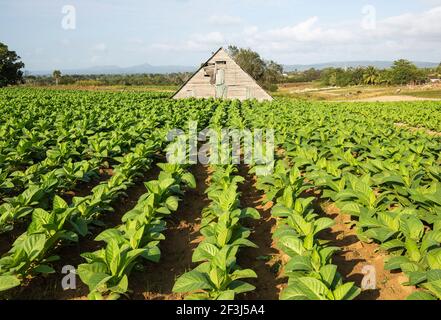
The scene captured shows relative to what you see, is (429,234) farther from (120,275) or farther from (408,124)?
(408,124)

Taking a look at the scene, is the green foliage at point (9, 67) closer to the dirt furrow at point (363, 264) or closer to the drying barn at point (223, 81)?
the drying barn at point (223, 81)

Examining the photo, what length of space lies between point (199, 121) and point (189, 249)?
10.5 meters

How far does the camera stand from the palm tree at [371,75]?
102906 mm

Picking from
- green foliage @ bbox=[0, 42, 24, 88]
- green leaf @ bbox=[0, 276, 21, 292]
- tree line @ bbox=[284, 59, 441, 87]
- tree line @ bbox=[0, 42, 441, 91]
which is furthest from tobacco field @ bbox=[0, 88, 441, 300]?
tree line @ bbox=[284, 59, 441, 87]

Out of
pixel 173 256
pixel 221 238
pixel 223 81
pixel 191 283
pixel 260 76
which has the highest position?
pixel 260 76

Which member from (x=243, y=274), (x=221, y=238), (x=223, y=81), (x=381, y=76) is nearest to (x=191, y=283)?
(x=243, y=274)

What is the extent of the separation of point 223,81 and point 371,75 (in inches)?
3452

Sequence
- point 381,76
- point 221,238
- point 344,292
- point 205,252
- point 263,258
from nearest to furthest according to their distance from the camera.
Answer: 1. point 344,292
2. point 205,252
3. point 221,238
4. point 263,258
5. point 381,76

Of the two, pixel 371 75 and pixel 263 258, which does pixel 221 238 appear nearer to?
pixel 263 258

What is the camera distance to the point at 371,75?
10419cm

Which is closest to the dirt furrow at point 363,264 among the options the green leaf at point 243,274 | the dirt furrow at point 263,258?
the dirt furrow at point 263,258

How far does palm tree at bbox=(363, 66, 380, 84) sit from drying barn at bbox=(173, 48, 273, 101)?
277ft

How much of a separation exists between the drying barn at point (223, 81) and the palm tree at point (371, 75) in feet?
277
